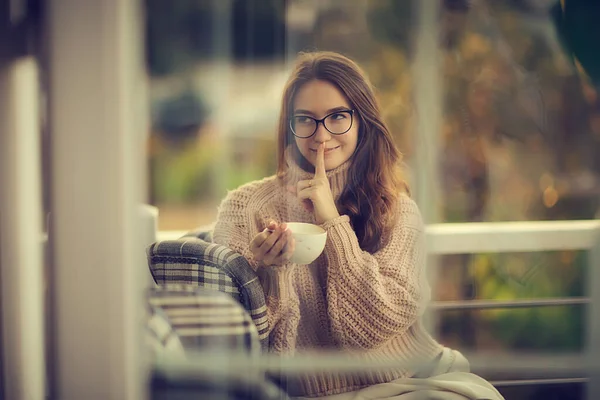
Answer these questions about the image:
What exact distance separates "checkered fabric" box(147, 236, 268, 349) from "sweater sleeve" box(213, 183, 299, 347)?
0.01 m

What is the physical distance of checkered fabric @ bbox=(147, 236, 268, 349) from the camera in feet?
3.84

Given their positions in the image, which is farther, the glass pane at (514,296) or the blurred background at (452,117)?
the glass pane at (514,296)

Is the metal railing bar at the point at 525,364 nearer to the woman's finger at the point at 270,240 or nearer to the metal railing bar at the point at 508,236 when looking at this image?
the metal railing bar at the point at 508,236

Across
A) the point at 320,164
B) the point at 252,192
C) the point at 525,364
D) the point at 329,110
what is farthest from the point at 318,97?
the point at 525,364

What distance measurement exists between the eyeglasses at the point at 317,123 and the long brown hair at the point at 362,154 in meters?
0.01

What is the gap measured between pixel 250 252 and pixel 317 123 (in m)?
0.30

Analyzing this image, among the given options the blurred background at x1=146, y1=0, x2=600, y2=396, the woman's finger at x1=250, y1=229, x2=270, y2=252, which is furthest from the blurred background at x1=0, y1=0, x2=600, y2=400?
the woman's finger at x1=250, y1=229, x2=270, y2=252

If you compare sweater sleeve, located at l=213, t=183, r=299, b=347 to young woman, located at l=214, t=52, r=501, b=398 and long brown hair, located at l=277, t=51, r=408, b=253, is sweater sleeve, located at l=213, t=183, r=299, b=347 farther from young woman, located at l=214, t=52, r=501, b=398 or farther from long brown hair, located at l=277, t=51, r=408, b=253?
long brown hair, located at l=277, t=51, r=408, b=253

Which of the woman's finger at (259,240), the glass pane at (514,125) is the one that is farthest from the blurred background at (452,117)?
the woman's finger at (259,240)

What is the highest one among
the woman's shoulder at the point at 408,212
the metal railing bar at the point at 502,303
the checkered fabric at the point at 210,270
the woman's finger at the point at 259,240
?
the woman's shoulder at the point at 408,212

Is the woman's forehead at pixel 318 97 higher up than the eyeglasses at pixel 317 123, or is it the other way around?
the woman's forehead at pixel 318 97

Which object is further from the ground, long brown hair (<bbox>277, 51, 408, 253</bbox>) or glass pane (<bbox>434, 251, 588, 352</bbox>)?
long brown hair (<bbox>277, 51, 408, 253</bbox>)

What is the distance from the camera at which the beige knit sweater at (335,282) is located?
118cm

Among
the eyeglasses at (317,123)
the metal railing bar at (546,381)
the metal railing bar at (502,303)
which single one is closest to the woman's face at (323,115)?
the eyeglasses at (317,123)
